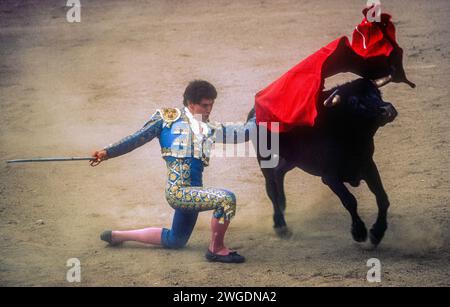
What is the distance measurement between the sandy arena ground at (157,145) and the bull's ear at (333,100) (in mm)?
1010

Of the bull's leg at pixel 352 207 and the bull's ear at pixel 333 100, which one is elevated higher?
the bull's ear at pixel 333 100

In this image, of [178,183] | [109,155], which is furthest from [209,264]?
[109,155]

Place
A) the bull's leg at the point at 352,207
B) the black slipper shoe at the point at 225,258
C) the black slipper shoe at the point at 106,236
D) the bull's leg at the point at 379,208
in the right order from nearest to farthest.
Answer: the black slipper shoe at the point at 225,258
the bull's leg at the point at 352,207
the bull's leg at the point at 379,208
the black slipper shoe at the point at 106,236

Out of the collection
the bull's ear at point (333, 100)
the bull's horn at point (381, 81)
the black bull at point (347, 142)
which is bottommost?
the black bull at point (347, 142)

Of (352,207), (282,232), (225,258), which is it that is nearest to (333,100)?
(352,207)

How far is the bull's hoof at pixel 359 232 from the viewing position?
18.4ft

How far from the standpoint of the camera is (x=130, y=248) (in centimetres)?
585

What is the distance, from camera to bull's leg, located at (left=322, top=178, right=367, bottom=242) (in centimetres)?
559

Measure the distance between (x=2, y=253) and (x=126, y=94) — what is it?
4028mm

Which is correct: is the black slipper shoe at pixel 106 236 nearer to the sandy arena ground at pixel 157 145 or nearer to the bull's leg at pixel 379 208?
the sandy arena ground at pixel 157 145

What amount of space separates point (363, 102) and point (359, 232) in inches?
34.5

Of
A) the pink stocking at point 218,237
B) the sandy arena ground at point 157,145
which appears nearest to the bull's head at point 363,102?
the sandy arena ground at point 157,145

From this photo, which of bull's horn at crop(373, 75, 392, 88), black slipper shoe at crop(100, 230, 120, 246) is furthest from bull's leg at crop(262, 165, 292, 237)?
black slipper shoe at crop(100, 230, 120, 246)

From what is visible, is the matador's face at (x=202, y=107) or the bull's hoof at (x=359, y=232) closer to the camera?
the matador's face at (x=202, y=107)
